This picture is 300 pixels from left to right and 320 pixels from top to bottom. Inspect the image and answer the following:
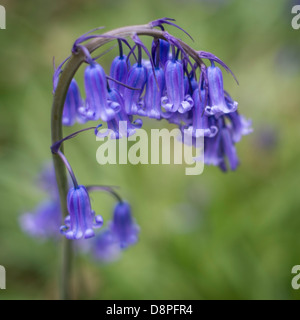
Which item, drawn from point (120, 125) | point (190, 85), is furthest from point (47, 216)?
point (190, 85)

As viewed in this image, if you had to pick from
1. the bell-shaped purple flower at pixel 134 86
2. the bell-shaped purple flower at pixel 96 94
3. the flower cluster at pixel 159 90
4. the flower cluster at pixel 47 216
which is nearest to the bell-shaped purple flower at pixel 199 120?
the flower cluster at pixel 159 90

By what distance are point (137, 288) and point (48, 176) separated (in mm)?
1431

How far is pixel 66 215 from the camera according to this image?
115 inches

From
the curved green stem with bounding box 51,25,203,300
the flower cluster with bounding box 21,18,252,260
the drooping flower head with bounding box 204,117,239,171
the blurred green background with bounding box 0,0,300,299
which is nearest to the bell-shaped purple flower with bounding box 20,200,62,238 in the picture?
the blurred green background with bounding box 0,0,300,299

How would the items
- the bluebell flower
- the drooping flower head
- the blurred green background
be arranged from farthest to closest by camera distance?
1. the blurred green background
2. the bluebell flower
3. the drooping flower head

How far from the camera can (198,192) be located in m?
5.52

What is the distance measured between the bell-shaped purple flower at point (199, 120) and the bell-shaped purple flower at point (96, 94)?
1.49ft

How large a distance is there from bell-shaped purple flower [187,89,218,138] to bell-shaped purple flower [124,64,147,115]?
0.30m

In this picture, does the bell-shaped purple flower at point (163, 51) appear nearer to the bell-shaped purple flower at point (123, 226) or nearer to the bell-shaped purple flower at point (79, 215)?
the bell-shaped purple flower at point (79, 215)

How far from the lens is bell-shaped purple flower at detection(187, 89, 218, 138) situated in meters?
2.51

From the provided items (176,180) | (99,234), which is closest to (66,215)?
(99,234)

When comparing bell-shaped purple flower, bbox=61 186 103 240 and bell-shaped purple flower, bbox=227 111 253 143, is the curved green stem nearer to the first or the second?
bell-shaped purple flower, bbox=61 186 103 240

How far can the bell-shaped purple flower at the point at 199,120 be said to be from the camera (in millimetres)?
2510

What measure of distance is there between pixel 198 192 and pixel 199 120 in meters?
3.03
